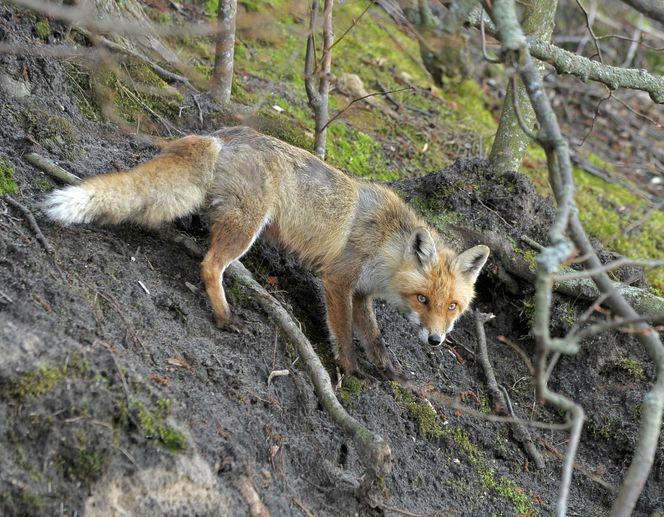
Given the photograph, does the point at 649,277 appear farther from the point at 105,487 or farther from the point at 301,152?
the point at 105,487

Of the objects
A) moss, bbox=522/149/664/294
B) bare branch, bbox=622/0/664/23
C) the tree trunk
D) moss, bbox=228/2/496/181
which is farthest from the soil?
bare branch, bbox=622/0/664/23

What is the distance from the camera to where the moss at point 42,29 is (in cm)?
678

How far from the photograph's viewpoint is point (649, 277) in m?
9.41

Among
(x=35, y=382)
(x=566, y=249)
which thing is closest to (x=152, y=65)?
(x=35, y=382)

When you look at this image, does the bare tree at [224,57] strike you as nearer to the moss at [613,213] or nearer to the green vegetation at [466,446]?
the green vegetation at [466,446]

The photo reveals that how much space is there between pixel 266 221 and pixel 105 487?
3.07 meters

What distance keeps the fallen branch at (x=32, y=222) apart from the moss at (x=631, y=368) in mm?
5762

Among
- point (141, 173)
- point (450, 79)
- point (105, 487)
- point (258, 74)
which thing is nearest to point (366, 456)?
point (105, 487)

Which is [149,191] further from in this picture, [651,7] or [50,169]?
[651,7]

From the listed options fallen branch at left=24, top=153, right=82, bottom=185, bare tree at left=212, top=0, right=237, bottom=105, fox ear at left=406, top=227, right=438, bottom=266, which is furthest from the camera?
bare tree at left=212, top=0, right=237, bottom=105

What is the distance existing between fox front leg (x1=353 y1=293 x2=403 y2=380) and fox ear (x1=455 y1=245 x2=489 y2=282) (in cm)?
98

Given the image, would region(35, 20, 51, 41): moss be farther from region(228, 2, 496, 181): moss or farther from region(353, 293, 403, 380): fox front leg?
region(353, 293, 403, 380): fox front leg

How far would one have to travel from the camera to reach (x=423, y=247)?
21.9 feet

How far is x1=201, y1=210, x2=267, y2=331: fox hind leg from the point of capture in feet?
19.0
